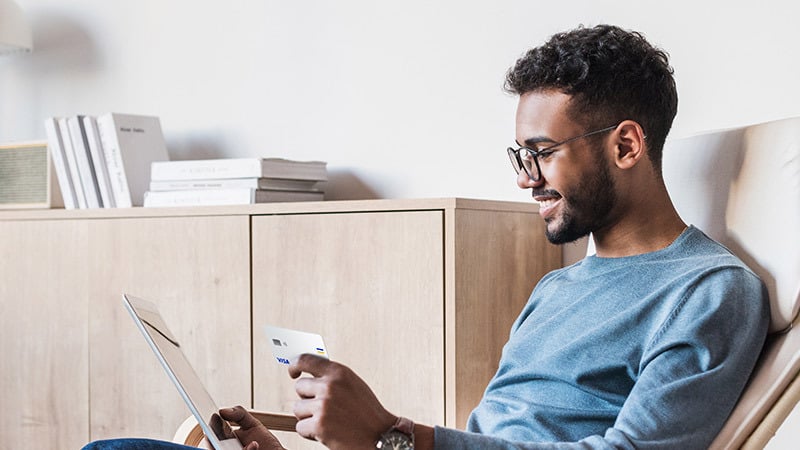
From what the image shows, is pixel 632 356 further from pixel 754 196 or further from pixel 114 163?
pixel 114 163

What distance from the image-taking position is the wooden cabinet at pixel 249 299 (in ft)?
6.40

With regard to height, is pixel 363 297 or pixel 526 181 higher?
pixel 526 181

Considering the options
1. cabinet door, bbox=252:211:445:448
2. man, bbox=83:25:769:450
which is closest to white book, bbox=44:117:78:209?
cabinet door, bbox=252:211:445:448

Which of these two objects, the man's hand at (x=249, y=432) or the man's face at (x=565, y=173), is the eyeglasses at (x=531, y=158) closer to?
the man's face at (x=565, y=173)

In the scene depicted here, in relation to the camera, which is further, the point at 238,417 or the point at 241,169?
the point at 241,169

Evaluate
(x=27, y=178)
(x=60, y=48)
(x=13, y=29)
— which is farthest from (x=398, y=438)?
(x=60, y=48)

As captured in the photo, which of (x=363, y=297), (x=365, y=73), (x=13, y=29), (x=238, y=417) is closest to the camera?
(x=238, y=417)

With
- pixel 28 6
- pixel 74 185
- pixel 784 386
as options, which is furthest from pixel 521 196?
pixel 28 6

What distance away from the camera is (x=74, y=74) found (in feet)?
10.6

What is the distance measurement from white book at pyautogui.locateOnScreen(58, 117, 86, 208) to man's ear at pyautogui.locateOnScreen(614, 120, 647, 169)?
5.77 ft

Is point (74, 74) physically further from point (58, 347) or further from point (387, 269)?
point (387, 269)

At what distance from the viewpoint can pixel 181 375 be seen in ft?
4.62

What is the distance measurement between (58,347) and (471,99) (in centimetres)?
129

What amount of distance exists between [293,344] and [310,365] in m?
0.11
